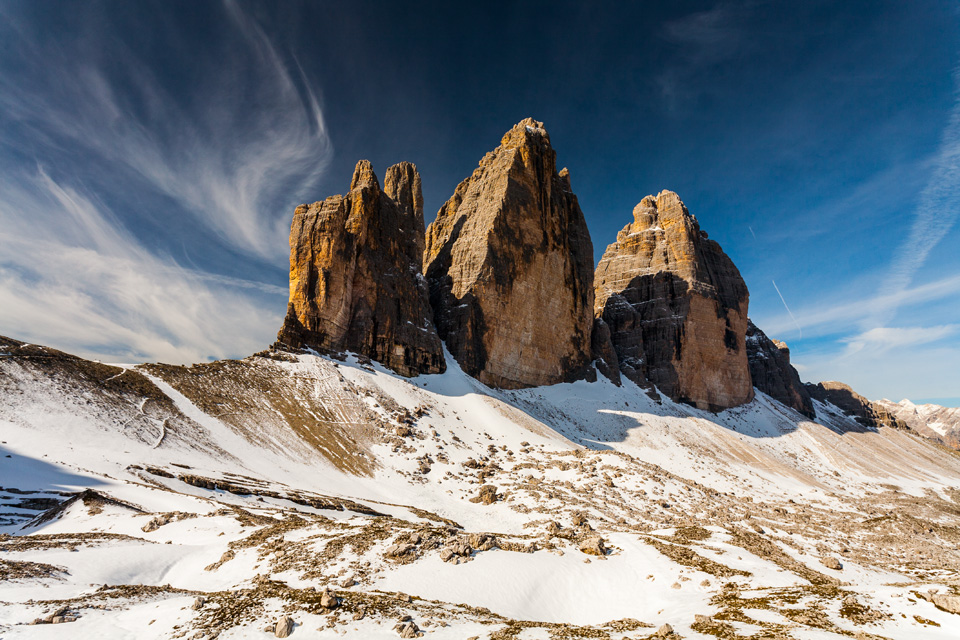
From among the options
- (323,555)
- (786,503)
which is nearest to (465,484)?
(323,555)

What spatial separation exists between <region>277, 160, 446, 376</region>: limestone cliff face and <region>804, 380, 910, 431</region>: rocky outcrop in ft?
383

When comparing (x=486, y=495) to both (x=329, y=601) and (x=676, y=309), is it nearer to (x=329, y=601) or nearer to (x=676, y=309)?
(x=329, y=601)

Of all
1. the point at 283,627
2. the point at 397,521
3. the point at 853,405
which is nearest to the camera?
the point at 283,627

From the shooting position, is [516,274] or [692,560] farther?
[516,274]

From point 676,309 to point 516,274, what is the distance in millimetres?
36810

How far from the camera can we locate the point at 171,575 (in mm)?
12133

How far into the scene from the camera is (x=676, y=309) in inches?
3413

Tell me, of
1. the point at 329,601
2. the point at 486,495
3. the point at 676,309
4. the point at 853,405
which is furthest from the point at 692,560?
the point at 853,405

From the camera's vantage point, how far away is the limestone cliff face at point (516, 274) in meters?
66.2

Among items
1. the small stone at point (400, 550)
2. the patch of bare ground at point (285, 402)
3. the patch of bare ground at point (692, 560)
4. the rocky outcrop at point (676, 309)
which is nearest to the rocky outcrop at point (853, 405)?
the rocky outcrop at point (676, 309)

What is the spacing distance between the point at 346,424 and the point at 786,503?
42.7m

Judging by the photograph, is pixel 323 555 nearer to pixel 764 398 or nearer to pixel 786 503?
pixel 786 503

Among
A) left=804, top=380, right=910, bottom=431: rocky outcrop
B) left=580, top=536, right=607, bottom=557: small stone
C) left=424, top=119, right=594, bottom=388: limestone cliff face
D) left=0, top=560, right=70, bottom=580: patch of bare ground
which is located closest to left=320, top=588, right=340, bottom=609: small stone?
left=0, top=560, right=70, bottom=580: patch of bare ground

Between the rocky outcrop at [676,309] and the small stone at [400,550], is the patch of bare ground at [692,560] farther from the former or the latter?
the rocky outcrop at [676,309]
